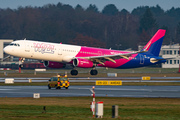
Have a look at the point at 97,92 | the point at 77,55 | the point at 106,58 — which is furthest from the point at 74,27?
the point at 97,92

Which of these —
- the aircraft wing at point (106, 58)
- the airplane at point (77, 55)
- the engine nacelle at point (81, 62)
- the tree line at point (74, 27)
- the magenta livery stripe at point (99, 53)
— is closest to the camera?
the airplane at point (77, 55)

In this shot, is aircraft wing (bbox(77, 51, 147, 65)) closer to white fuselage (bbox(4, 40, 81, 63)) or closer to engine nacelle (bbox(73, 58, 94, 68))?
engine nacelle (bbox(73, 58, 94, 68))

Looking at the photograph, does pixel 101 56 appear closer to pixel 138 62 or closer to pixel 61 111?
pixel 138 62

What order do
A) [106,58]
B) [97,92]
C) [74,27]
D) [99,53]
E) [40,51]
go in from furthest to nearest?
[74,27] < [99,53] < [106,58] < [40,51] < [97,92]

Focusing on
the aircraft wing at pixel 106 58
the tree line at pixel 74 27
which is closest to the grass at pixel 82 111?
the aircraft wing at pixel 106 58

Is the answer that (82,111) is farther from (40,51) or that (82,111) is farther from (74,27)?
(74,27)

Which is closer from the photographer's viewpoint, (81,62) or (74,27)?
(81,62)

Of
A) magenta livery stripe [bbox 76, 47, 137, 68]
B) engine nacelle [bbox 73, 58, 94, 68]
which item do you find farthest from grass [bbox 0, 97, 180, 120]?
magenta livery stripe [bbox 76, 47, 137, 68]

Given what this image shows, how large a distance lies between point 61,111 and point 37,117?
2.76 m

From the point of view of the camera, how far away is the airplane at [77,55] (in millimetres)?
55375

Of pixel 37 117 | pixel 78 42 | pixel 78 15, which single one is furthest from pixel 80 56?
pixel 78 15

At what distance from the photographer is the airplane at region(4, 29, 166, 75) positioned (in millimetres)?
55375

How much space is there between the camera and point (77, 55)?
60750 millimetres

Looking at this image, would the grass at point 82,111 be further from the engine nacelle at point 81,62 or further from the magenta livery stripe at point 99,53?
the magenta livery stripe at point 99,53
